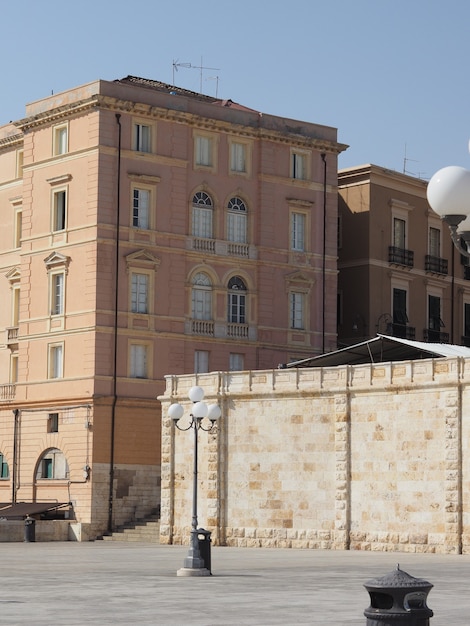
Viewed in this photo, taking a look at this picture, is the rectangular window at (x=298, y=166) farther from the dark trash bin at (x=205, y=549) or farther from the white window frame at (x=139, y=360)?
the dark trash bin at (x=205, y=549)

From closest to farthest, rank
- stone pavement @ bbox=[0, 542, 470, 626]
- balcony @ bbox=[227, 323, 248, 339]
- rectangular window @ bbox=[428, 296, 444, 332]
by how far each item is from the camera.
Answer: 1. stone pavement @ bbox=[0, 542, 470, 626]
2. balcony @ bbox=[227, 323, 248, 339]
3. rectangular window @ bbox=[428, 296, 444, 332]

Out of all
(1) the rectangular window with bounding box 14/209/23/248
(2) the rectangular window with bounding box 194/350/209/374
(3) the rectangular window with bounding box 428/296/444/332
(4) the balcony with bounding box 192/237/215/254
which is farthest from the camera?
(3) the rectangular window with bounding box 428/296/444/332

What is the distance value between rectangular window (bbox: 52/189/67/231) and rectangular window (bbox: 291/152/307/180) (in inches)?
402

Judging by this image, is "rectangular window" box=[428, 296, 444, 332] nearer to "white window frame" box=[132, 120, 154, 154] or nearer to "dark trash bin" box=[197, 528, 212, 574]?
"white window frame" box=[132, 120, 154, 154]

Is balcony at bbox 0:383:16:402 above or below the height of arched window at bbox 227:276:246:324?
below

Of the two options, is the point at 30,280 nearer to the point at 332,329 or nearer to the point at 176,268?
the point at 176,268

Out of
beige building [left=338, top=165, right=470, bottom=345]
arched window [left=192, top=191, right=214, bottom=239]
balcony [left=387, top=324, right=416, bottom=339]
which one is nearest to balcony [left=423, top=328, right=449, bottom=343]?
beige building [left=338, top=165, right=470, bottom=345]

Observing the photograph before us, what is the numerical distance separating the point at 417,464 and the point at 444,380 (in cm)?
272

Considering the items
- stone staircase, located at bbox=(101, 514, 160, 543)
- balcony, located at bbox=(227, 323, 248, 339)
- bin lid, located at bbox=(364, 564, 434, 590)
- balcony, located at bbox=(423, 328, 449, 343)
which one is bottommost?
stone staircase, located at bbox=(101, 514, 160, 543)

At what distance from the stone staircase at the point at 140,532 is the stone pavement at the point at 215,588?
12.1m

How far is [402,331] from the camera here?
211 ft

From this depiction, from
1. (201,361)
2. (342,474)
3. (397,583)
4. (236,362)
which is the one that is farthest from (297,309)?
(397,583)

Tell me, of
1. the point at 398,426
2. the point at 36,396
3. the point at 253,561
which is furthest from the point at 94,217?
the point at 253,561

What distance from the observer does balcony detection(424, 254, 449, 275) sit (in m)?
66.4
